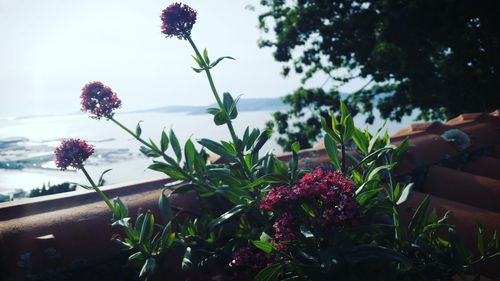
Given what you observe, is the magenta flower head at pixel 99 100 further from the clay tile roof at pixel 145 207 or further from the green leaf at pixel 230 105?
the green leaf at pixel 230 105

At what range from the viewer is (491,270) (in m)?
1.65

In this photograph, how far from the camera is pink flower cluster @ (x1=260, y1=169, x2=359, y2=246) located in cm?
101

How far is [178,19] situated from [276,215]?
3.28ft

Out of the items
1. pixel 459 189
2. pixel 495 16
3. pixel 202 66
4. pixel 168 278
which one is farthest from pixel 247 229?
pixel 495 16

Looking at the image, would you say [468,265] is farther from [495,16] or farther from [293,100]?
[293,100]

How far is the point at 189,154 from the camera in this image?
1.60m

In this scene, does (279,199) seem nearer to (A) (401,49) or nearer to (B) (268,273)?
(B) (268,273)

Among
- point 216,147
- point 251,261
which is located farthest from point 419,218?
point 216,147

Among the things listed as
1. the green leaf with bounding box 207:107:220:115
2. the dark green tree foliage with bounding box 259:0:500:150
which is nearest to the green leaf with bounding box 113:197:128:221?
the green leaf with bounding box 207:107:220:115

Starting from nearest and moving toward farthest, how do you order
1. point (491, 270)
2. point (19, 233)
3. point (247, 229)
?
1. point (19, 233)
2. point (247, 229)
3. point (491, 270)

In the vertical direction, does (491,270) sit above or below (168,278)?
below

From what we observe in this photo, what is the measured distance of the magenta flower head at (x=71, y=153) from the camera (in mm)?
1600

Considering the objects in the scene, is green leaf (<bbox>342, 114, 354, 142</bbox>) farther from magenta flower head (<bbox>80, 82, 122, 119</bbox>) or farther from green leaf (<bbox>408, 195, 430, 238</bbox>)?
magenta flower head (<bbox>80, 82, 122, 119</bbox>)

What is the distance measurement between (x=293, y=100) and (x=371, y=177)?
38.6ft
